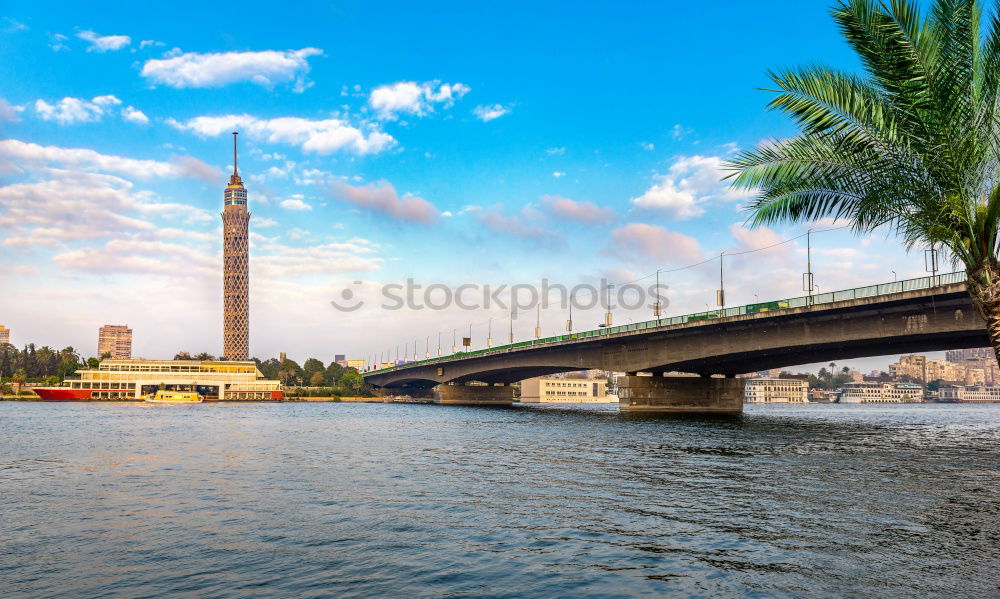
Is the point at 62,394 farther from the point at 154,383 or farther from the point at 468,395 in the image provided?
the point at 468,395

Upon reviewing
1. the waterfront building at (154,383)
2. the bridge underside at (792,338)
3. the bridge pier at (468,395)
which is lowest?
Result: the bridge pier at (468,395)

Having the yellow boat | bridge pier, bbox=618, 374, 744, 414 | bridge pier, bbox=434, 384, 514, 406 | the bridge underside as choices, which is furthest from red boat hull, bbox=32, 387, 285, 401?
bridge pier, bbox=618, 374, 744, 414

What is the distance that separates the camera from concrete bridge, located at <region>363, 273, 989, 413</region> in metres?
A: 63.4

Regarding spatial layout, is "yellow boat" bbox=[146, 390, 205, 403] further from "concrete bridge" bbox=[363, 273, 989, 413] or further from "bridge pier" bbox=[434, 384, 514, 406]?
"concrete bridge" bbox=[363, 273, 989, 413]

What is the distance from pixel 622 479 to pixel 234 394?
186 metres

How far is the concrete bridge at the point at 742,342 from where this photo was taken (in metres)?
63.4

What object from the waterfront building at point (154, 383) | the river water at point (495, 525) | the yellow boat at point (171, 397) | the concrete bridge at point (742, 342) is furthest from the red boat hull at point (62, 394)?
the river water at point (495, 525)

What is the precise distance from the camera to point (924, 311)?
64.1m

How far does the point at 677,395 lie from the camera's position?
105188mm

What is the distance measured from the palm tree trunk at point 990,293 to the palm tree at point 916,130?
3cm

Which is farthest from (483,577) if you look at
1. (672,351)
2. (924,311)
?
(672,351)

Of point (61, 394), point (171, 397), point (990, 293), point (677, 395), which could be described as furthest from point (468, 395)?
point (990, 293)

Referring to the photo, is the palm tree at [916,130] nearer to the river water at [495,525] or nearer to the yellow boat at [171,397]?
the river water at [495,525]

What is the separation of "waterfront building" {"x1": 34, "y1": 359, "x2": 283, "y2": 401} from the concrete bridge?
297ft
